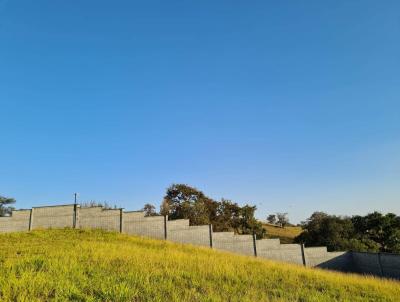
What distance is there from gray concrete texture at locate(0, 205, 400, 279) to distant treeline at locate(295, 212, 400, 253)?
5.48 metres

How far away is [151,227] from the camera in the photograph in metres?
28.7

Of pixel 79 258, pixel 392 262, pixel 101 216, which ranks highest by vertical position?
pixel 101 216

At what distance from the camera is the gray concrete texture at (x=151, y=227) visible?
28703 mm

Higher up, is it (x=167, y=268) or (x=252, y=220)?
(x=252, y=220)

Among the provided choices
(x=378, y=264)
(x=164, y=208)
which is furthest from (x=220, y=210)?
(x=378, y=264)

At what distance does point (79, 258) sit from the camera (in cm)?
1427

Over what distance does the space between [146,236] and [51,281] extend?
1849cm

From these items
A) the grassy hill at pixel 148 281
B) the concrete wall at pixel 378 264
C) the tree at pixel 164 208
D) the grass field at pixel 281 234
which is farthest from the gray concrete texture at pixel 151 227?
the grass field at pixel 281 234

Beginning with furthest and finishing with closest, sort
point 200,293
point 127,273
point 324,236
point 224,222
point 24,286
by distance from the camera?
point 224,222, point 324,236, point 127,273, point 200,293, point 24,286

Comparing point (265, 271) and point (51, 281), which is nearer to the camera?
point (51, 281)

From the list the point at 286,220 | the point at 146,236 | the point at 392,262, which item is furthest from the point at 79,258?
the point at 286,220

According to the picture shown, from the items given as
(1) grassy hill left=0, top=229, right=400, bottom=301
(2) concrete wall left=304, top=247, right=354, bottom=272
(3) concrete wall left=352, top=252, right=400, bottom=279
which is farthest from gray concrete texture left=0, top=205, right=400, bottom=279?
(1) grassy hill left=0, top=229, right=400, bottom=301

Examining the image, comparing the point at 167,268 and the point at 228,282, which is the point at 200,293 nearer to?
the point at 228,282

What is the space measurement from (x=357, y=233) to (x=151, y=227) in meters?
24.6
